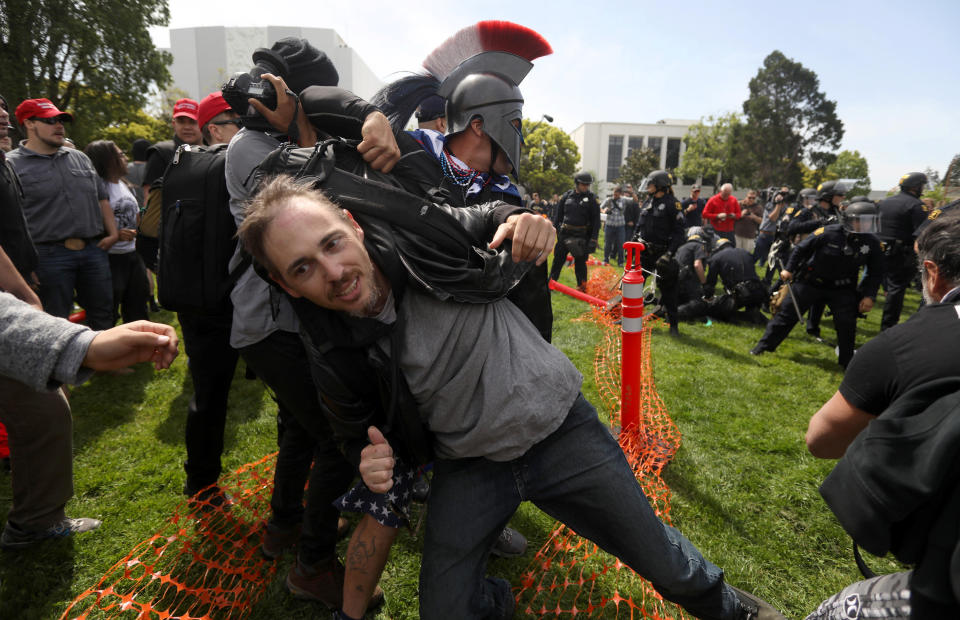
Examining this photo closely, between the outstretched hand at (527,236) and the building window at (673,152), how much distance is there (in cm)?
8234

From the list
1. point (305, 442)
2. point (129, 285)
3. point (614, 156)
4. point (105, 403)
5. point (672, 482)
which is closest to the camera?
point (305, 442)

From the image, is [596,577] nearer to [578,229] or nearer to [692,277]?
[692,277]

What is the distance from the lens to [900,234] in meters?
7.27

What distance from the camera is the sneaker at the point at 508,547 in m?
2.79

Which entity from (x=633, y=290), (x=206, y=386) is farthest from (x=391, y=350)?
(x=633, y=290)

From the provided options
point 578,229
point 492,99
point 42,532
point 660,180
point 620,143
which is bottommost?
point 42,532

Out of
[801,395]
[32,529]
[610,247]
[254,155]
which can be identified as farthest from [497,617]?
[610,247]

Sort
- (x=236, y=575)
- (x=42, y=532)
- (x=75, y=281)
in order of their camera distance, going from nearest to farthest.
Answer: (x=236, y=575) < (x=42, y=532) < (x=75, y=281)

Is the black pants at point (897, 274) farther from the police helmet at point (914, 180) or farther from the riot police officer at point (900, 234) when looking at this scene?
the police helmet at point (914, 180)

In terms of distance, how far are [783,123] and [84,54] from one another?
2449 inches

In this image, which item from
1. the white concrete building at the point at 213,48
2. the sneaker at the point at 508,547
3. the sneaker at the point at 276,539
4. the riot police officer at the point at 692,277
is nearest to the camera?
the sneaker at the point at 276,539

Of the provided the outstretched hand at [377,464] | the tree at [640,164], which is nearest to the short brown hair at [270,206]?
the outstretched hand at [377,464]

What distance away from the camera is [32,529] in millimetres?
2717

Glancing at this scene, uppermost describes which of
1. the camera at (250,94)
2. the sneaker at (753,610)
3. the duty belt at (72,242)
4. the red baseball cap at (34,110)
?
the red baseball cap at (34,110)
